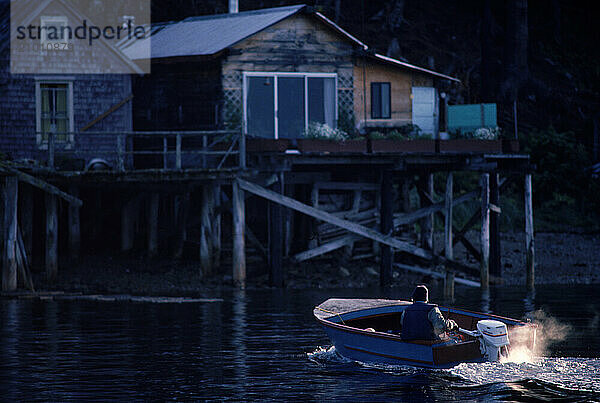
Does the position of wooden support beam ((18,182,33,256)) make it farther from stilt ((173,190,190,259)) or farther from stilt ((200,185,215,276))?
stilt ((200,185,215,276))

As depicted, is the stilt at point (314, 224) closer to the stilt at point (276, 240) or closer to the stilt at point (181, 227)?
the stilt at point (276, 240)

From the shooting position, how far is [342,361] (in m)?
17.1

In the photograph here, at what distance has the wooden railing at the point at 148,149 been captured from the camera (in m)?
27.3

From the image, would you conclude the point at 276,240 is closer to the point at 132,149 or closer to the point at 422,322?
the point at 132,149

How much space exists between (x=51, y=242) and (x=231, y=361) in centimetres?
1233

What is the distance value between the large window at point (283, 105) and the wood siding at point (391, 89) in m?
1.00

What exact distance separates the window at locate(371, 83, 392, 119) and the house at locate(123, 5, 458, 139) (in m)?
Result: 0.03

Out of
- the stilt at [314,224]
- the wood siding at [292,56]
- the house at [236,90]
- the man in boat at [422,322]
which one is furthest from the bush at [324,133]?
the man in boat at [422,322]

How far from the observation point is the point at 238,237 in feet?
90.0

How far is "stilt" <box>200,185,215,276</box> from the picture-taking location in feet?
93.1

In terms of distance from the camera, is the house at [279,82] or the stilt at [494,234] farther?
the stilt at [494,234]

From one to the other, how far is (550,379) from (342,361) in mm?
3558

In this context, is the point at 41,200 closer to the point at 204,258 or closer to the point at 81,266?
the point at 81,266
